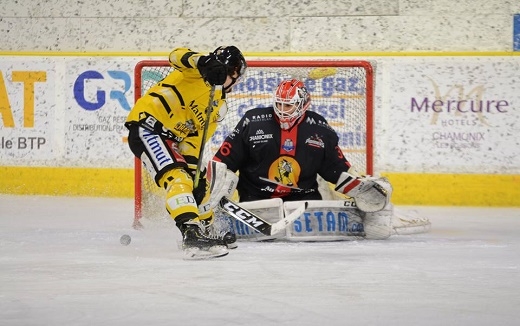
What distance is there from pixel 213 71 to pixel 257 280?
1.00 m

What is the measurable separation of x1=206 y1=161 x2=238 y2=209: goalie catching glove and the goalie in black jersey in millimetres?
44

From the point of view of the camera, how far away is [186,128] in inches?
191

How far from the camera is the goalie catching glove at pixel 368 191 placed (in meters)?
5.27

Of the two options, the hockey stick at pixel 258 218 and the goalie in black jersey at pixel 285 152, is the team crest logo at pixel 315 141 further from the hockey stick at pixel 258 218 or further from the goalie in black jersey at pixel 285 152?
the hockey stick at pixel 258 218

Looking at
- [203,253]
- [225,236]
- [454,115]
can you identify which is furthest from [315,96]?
[203,253]

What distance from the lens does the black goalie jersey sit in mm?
5492

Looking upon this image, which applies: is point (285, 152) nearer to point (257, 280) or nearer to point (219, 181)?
point (219, 181)

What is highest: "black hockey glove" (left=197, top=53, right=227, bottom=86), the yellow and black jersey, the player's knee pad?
"black hockey glove" (left=197, top=53, right=227, bottom=86)

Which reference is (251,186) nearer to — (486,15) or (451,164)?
→ (451,164)

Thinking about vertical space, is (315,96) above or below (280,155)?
above

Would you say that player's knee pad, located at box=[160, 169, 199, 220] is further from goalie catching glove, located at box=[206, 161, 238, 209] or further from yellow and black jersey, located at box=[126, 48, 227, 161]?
goalie catching glove, located at box=[206, 161, 238, 209]

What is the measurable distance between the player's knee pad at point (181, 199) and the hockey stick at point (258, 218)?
68 centimetres

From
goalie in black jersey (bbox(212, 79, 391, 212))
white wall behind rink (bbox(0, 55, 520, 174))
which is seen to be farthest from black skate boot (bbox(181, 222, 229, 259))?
white wall behind rink (bbox(0, 55, 520, 174))

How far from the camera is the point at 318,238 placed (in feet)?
17.3
